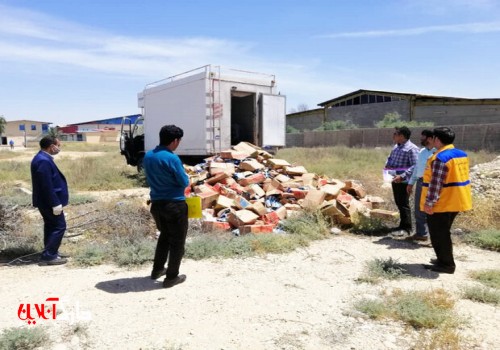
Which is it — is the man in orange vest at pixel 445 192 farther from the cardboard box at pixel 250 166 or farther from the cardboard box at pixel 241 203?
the cardboard box at pixel 250 166

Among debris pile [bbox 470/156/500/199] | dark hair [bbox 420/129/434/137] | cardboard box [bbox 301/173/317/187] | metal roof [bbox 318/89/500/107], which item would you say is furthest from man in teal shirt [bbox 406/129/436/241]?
metal roof [bbox 318/89/500/107]

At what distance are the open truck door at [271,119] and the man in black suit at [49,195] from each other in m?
6.78

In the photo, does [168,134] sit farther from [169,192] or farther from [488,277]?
[488,277]

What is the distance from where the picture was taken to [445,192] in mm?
4664

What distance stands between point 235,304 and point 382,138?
21.6 m

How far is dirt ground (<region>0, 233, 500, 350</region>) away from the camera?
10.5 feet

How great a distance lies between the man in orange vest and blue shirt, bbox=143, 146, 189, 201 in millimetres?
2943

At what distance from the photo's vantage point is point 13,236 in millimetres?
5809

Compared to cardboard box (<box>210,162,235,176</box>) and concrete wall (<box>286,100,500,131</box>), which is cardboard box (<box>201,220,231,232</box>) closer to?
cardboard box (<box>210,162,235,176</box>)

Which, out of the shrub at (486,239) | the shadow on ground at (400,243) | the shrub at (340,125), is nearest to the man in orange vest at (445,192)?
the shadow on ground at (400,243)

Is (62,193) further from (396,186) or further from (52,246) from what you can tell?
(396,186)

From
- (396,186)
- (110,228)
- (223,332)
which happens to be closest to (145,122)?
(110,228)

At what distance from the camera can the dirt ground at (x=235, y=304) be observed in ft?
10.5

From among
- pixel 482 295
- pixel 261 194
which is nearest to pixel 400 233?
pixel 482 295
